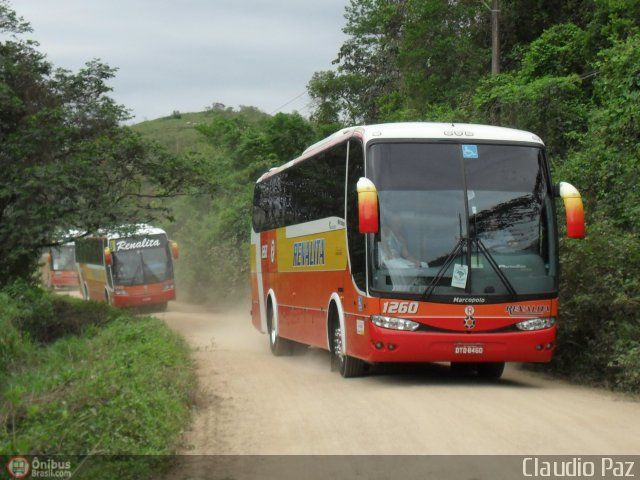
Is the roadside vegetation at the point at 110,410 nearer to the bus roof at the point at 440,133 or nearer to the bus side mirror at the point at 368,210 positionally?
the bus side mirror at the point at 368,210

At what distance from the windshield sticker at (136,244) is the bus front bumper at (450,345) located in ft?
81.6

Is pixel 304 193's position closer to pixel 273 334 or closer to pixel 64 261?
pixel 273 334

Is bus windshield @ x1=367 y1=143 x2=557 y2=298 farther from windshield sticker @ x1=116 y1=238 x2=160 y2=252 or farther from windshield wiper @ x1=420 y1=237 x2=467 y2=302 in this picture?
windshield sticker @ x1=116 y1=238 x2=160 y2=252

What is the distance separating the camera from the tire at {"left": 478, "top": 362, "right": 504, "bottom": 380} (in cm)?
1292

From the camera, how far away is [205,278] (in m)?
42.1

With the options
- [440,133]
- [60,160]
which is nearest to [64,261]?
[60,160]

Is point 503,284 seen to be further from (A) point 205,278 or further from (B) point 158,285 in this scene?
(A) point 205,278

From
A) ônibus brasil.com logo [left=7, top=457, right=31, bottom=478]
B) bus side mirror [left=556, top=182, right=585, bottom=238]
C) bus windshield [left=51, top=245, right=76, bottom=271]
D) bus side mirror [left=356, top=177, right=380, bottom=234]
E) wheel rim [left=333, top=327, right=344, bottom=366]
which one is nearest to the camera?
ônibus brasil.com logo [left=7, top=457, right=31, bottom=478]

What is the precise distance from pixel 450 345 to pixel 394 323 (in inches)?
29.5

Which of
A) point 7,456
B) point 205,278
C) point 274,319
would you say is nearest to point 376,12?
point 205,278

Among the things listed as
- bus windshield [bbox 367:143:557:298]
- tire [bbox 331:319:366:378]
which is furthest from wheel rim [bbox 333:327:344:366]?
bus windshield [bbox 367:143:557:298]

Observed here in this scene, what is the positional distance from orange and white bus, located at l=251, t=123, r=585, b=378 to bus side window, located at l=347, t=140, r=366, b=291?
1 cm

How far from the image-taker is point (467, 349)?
1149 centimetres

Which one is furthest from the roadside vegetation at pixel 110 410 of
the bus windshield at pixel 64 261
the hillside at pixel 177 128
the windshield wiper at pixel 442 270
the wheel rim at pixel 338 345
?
the hillside at pixel 177 128
